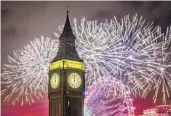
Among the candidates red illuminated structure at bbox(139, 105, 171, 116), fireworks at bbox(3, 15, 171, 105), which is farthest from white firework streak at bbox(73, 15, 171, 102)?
red illuminated structure at bbox(139, 105, 171, 116)

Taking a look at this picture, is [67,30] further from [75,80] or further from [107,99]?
[107,99]

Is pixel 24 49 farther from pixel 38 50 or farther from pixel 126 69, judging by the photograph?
pixel 126 69

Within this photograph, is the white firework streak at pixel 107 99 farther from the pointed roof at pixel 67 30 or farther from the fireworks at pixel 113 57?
the pointed roof at pixel 67 30

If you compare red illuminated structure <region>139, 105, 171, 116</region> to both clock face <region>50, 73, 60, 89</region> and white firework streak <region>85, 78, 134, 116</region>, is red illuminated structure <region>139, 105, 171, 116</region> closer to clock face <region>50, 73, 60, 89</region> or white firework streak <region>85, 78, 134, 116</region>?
white firework streak <region>85, 78, 134, 116</region>

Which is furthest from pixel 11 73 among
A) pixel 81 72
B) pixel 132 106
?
pixel 132 106

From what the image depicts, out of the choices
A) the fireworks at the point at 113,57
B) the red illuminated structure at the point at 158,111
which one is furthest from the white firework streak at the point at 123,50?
the red illuminated structure at the point at 158,111

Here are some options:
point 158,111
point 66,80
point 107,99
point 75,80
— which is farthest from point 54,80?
point 158,111
